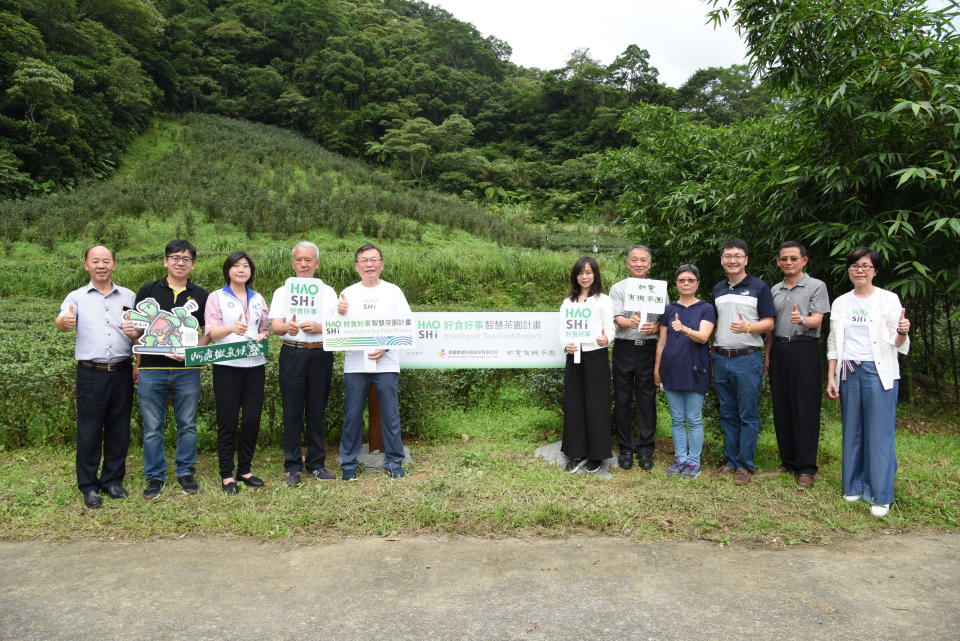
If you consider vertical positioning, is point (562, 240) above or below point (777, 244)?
above

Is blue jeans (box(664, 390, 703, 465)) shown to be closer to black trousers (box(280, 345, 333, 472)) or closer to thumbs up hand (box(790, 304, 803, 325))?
thumbs up hand (box(790, 304, 803, 325))

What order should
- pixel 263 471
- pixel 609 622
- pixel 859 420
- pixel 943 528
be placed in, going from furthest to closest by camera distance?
pixel 263 471 → pixel 859 420 → pixel 943 528 → pixel 609 622

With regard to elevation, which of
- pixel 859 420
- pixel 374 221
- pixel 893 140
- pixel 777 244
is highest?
pixel 374 221

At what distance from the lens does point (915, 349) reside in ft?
23.9

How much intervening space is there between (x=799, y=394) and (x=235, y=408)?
4019mm

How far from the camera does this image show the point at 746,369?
4250mm

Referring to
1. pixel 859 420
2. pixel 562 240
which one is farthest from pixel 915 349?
pixel 562 240

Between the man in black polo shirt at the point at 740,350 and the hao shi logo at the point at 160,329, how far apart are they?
3.77 m

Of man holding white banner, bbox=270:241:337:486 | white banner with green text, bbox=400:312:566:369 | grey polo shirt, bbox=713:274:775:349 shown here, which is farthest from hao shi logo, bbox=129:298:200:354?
grey polo shirt, bbox=713:274:775:349

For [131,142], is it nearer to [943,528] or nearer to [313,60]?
[313,60]

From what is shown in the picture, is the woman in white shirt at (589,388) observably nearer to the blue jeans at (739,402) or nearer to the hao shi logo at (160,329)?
the blue jeans at (739,402)

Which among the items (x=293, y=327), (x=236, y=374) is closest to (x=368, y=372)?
(x=293, y=327)

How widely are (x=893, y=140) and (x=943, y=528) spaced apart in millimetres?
2959

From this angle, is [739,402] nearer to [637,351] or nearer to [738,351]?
[738,351]
